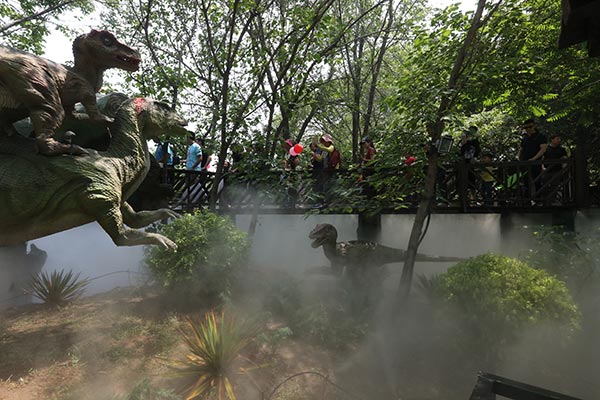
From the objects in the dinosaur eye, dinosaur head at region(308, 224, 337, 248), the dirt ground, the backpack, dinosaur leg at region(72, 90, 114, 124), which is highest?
the dinosaur eye

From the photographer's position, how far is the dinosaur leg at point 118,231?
2.66m

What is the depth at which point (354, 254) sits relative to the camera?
5980 millimetres

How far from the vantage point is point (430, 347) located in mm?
4609

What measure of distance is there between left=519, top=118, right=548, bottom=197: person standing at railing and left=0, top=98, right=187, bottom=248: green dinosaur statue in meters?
6.63

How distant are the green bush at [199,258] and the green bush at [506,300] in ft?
11.1

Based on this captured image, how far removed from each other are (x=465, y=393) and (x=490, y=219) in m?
3.75

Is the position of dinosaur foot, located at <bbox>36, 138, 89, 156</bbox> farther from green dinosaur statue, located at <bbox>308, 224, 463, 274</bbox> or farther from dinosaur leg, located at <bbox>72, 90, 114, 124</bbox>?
green dinosaur statue, located at <bbox>308, 224, 463, 274</bbox>

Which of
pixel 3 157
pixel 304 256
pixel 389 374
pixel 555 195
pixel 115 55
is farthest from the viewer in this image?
pixel 304 256

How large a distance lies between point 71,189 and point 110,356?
2.68 m

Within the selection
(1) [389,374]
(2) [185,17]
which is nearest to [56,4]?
(2) [185,17]

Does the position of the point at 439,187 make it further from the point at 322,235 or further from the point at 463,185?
the point at 322,235

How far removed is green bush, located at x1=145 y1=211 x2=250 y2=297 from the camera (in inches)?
210

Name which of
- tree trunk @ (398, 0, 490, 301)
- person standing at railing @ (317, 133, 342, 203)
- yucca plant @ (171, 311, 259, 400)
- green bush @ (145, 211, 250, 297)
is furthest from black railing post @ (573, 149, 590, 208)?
yucca plant @ (171, 311, 259, 400)

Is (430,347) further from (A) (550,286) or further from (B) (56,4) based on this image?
(B) (56,4)
